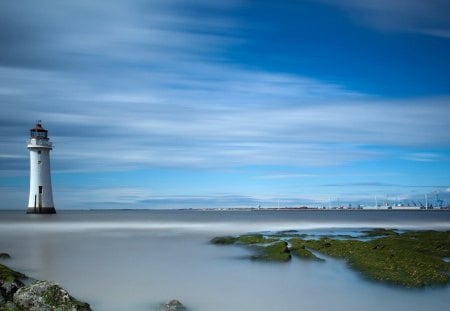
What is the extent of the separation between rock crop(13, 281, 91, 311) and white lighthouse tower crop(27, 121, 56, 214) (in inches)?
2323

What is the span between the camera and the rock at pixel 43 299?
11.6 meters

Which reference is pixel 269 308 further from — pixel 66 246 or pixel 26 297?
pixel 66 246

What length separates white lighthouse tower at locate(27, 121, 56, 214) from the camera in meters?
67.0

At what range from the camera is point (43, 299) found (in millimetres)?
11711

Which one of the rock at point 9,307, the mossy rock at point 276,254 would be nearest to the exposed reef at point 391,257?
the mossy rock at point 276,254

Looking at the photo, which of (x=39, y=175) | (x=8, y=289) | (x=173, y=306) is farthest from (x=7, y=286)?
(x=39, y=175)

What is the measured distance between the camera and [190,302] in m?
15.4

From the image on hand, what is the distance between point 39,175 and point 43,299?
5960cm

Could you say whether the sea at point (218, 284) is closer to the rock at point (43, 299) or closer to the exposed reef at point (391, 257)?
the exposed reef at point (391, 257)

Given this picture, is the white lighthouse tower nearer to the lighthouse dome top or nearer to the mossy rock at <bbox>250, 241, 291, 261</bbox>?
the lighthouse dome top

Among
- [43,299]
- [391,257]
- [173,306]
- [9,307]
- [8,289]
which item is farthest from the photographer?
[391,257]

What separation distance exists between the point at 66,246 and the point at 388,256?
951 inches

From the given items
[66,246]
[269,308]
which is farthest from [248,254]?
[66,246]

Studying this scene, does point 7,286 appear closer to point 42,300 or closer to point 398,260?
point 42,300
